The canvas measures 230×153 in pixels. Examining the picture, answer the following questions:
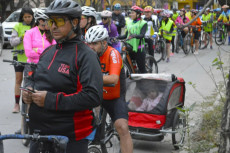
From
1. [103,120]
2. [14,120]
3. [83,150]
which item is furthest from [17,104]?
[83,150]

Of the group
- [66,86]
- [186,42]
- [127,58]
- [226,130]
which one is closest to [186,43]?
[186,42]

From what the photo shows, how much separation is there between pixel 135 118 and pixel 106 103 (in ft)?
4.37

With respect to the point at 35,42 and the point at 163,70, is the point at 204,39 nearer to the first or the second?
the point at 163,70

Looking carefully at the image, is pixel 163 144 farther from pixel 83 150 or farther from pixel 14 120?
pixel 83 150

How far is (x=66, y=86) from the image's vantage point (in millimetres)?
3066

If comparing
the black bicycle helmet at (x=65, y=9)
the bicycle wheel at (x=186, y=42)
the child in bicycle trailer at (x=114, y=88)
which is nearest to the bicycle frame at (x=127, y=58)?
the child in bicycle trailer at (x=114, y=88)

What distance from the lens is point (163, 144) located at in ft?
22.1

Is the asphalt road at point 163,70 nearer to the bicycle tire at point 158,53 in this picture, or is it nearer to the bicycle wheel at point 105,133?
the bicycle tire at point 158,53

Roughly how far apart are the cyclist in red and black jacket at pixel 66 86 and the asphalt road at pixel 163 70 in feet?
10.9

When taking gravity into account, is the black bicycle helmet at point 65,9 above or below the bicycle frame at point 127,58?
above

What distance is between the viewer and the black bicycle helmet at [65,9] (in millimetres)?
3161

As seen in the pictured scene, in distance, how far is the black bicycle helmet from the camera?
3.16m

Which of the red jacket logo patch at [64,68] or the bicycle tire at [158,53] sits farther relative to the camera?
the bicycle tire at [158,53]

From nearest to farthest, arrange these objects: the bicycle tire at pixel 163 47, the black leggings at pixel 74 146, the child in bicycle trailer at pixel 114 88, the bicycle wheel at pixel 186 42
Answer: the black leggings at pixel 74 146
the child in bicycle trailer at pixel 114 88
the bicycle tire at pixel 163 47
the bicycle wheel at pixel 186 42
